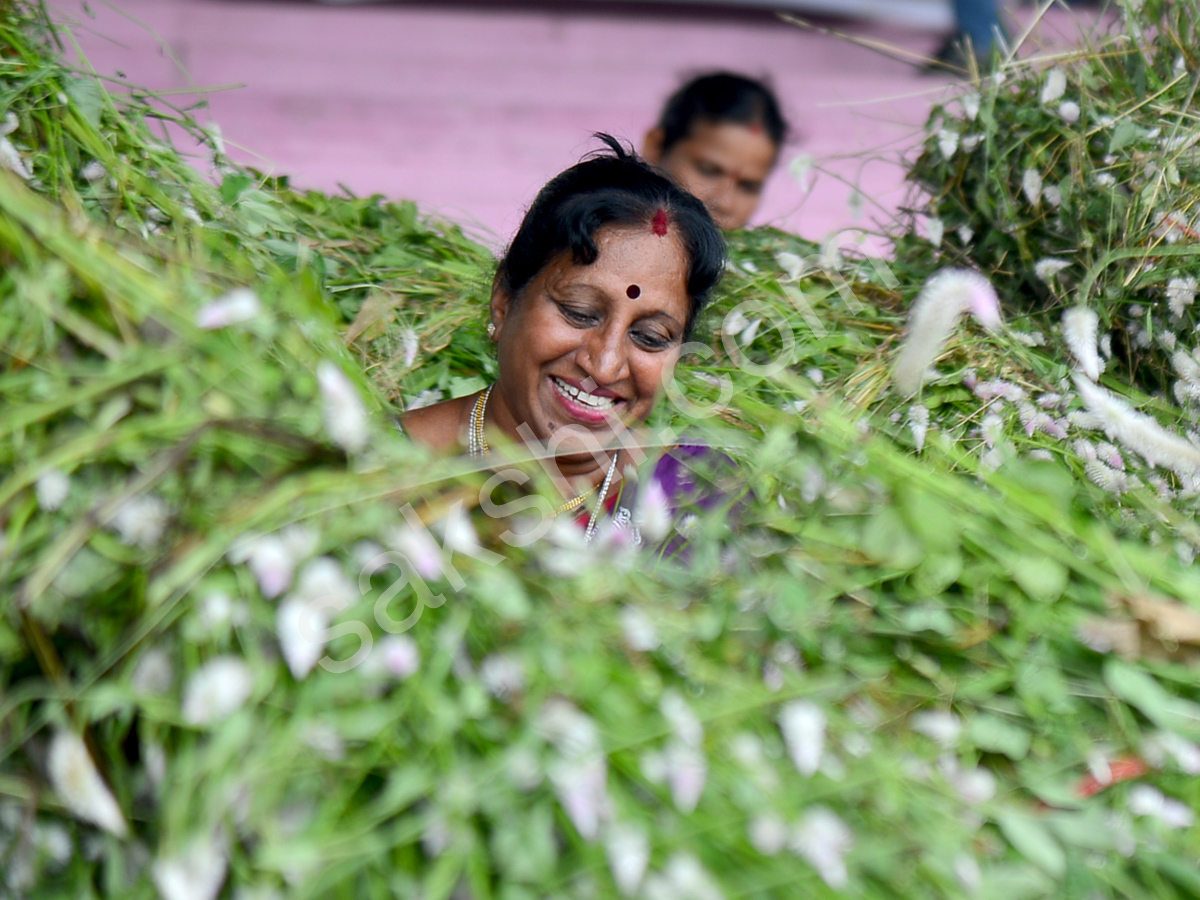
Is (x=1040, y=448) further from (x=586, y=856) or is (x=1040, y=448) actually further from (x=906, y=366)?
(x=586, y=856)

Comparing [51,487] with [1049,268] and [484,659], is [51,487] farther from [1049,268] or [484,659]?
[1049,268]

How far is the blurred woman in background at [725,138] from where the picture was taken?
7.48 ft

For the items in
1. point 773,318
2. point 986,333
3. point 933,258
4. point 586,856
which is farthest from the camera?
point 933,258

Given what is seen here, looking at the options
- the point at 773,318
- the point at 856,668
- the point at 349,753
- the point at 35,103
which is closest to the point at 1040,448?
the point at 773,318

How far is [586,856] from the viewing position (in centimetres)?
57

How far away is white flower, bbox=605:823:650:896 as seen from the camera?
55 cm

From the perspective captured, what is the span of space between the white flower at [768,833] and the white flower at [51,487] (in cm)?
40

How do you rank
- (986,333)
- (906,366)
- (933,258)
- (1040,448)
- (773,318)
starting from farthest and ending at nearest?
(933,258) < (773,318) < (986,333) < (1040,448) < (906,366)

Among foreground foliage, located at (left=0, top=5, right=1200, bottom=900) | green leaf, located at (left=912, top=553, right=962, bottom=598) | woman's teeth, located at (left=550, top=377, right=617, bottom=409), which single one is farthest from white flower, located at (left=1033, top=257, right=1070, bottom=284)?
green leaf, located at (left=912, top=553, right=962, bottom=598)

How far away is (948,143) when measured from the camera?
4.96 feet

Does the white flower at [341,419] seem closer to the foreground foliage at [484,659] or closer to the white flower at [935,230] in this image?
the foreground foliage at [484,659]

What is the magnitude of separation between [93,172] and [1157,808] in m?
0.99

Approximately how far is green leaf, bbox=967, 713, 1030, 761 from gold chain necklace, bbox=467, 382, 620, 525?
636 mm

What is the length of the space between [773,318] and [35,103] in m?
0.84
